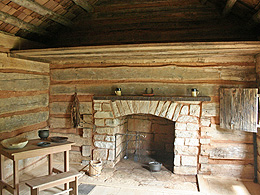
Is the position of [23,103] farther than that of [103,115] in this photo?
No

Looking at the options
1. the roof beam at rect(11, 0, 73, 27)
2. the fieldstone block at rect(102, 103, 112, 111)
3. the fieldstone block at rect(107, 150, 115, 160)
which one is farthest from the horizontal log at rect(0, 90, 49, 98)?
the fieldstone block at rect(107, 150, 115, 160)

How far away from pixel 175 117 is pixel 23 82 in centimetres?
325

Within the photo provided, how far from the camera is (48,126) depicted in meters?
5.51

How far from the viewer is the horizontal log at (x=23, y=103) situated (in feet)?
14.0

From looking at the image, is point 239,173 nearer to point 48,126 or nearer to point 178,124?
point 178,124

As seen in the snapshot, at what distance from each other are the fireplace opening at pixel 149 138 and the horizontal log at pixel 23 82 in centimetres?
217

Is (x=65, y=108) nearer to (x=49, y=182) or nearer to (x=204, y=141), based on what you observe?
(x=49, y=182)

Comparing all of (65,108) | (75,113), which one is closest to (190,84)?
(75,113)

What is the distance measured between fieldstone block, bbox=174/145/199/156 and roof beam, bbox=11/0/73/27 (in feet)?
12.0

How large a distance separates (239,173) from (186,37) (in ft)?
9.88

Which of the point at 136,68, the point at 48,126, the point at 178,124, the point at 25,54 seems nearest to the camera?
the point at 25,54

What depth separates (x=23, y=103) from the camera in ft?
15.4

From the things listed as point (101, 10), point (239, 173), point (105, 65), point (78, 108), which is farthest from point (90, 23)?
point (239, 173)

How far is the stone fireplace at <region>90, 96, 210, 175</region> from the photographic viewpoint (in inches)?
184
